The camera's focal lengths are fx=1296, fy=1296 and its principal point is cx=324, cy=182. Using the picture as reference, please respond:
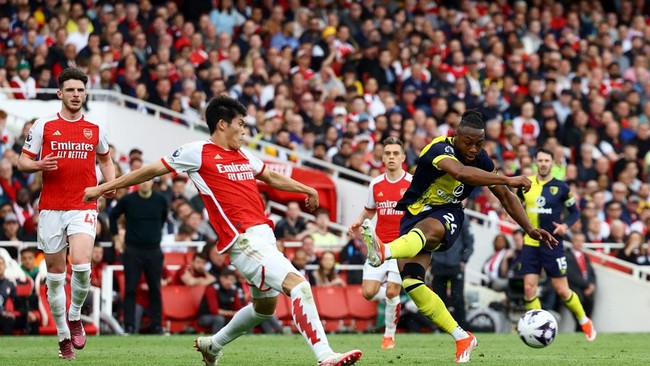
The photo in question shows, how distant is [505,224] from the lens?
22.7 m

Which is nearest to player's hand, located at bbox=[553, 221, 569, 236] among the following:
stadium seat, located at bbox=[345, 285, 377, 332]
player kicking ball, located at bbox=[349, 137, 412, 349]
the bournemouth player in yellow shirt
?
the bournemouth player in yellow shirt

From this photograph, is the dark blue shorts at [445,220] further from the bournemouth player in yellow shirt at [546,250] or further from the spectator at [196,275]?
the spectator at [196,275]

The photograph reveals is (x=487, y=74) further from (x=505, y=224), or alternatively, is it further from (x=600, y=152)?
(x=505, y=224)

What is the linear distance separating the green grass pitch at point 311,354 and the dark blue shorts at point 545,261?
3.09 feet

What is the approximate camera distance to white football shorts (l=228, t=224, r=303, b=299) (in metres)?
10.3

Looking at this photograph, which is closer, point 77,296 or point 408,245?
point 408,245

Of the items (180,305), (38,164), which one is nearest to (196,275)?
(180,305)

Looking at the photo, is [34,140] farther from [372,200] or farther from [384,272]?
[384,272]

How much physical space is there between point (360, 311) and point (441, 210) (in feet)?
28.4

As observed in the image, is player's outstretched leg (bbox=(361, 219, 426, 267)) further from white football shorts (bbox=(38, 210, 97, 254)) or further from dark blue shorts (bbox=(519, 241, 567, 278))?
dark blue shorts (bbox=(519, 241, 567, 278))

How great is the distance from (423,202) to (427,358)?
60.7 inches

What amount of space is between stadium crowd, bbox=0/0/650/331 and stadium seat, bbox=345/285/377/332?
0.46 m

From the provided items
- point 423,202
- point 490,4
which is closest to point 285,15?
point 490,4

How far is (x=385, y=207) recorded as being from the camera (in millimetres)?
16109
